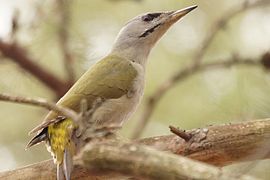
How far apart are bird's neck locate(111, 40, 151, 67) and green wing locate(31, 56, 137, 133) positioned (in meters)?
0.15

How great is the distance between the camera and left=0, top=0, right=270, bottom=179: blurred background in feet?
14.2

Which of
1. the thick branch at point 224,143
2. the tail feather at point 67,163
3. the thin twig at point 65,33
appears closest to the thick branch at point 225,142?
the thick branch at point 224,143

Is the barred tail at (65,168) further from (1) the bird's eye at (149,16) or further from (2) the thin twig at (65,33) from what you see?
(1) the bird's eye at (149,16)

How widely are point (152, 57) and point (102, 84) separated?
5.58 feet

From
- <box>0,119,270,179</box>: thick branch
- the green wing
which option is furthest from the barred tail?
<box>0,119,270,179</box>: thick branch

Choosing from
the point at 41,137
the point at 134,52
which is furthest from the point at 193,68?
the point at 41,137

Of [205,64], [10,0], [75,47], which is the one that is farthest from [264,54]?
[10,0]

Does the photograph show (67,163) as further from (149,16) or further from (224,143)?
(149,16)

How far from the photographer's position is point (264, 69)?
410cm

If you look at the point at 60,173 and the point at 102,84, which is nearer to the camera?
the point at 60,173

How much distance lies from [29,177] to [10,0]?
1973 mm

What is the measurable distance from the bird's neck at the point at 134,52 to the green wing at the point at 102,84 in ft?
0.50

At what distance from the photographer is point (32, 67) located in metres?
4.65

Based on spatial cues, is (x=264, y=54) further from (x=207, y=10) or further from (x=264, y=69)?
(x=207, y=10)
